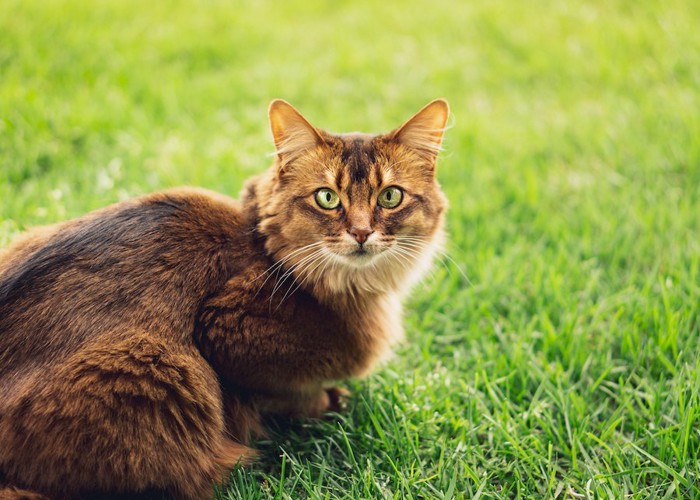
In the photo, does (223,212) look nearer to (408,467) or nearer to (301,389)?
(301,389)

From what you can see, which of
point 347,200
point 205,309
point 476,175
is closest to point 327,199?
point 347,200

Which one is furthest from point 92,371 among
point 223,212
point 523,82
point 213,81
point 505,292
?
point 523,82

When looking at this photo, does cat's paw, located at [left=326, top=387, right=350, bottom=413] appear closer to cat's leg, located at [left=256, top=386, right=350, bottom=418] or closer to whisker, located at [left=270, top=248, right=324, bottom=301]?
cat's leg, located at [left=256, top=386, right=350, bottom=418]

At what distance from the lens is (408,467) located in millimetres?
2400

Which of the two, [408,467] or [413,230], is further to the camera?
[413,230]

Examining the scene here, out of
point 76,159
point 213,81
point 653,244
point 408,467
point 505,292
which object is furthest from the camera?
point 213,81

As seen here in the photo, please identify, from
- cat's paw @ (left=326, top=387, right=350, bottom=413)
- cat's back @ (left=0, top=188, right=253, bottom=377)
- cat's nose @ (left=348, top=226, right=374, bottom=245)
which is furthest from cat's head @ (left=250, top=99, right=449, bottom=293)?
cat's paw @ (left=326, top=387, right=350, bottom=413)

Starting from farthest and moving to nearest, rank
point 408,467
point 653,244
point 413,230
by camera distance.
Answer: point 653,244
point 413,230
point 408,467

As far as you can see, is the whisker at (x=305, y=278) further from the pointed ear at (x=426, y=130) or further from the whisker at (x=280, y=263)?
the pointed ear at (x=426, y=130)

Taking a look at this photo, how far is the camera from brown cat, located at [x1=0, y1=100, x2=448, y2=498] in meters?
2.00

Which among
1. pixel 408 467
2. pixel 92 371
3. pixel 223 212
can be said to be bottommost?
pixel 408 467

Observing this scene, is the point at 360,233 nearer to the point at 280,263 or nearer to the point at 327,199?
the point at 327,199

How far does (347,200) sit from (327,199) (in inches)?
3.3

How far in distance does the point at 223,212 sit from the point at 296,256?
35 centimetres
